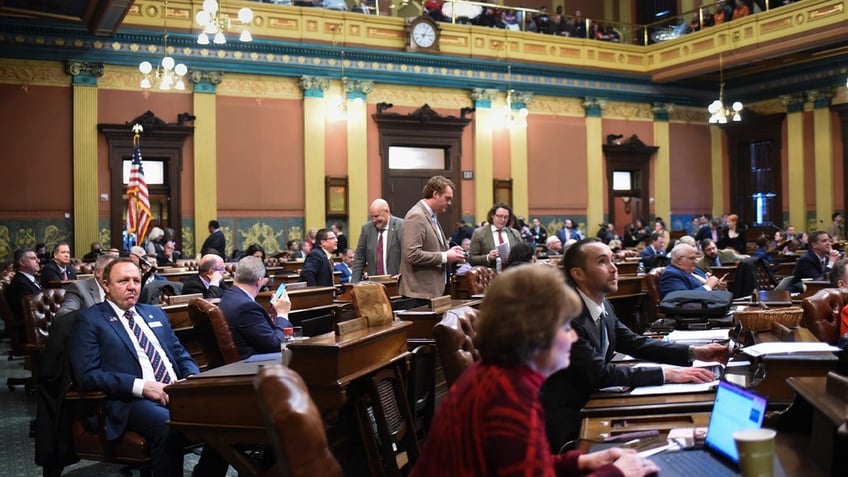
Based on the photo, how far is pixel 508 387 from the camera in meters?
1.75

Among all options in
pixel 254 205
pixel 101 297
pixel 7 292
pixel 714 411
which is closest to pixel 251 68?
pixel 254 205

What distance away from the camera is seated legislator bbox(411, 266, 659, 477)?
1715 millimetres

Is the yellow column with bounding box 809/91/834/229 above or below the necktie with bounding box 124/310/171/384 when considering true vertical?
above

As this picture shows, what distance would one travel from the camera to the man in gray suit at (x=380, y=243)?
24.5 ft

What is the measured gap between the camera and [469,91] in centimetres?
1806

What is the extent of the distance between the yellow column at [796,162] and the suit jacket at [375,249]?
14950mm

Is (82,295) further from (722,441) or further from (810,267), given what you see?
(810,267)

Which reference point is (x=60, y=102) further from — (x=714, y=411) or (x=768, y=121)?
(x=768, y=121)

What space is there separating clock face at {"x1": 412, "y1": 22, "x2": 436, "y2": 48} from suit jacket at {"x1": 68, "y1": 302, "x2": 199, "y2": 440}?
1353 centimetres

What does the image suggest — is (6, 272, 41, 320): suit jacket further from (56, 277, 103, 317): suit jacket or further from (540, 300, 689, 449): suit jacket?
(540, 300, 689, 449): suit jacket

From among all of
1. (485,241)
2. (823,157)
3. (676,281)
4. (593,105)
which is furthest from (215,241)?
(823,157)

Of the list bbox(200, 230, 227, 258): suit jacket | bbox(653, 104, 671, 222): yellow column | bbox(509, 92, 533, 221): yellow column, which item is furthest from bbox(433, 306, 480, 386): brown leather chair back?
bbox(653, 104, 671, 222): yellow column

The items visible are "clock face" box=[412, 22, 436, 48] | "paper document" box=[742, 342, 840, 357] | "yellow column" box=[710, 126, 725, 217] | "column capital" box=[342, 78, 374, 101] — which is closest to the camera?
"paper document" box=[742, 342, 840, 357]

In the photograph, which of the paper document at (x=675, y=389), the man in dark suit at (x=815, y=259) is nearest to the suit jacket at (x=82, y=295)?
the paper document at (x=675, y=389)
